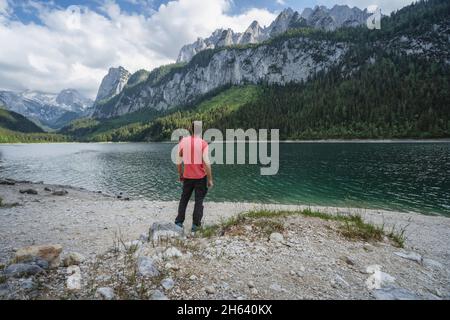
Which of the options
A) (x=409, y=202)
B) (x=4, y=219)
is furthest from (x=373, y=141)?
(x=4, y=219)

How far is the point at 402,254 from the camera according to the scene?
7852 millimetres

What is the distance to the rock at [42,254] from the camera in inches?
241

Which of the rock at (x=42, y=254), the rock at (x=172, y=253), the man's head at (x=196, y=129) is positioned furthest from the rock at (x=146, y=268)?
the man's head at (x=196, y=129)

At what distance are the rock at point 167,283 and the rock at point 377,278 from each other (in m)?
4.45

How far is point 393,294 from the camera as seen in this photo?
209 inches

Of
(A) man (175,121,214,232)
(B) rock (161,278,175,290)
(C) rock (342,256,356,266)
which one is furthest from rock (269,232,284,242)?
(B) rock (161,278,175,290)

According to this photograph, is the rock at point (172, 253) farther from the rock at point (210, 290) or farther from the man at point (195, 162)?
the man at point (195, 162)

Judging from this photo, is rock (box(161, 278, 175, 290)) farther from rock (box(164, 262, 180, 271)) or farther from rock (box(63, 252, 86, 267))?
rock (box(63, 252, 86, 267))

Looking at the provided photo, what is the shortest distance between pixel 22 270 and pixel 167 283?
3.26 metres

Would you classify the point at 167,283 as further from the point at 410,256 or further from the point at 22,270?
the point at 410,256
